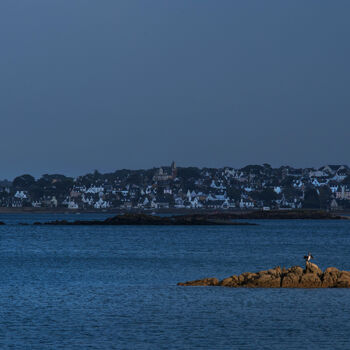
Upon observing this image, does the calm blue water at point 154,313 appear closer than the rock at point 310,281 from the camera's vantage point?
Yes

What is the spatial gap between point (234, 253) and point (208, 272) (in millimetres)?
23112

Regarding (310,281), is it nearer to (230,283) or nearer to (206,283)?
(230,283)

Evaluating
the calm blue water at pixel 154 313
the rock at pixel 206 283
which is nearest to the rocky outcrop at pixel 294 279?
the rock at pixel 206 283

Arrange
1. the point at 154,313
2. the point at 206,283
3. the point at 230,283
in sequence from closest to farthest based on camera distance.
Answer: the point at 154,313 → the point at 230,283 → the point at 206,283

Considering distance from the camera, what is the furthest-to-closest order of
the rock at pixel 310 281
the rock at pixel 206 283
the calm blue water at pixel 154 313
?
the rock at pixel 206 283
the rock at pixel 310 281
the calm blue water at pixel 154 313

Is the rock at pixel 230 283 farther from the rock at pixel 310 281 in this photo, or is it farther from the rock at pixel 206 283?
the rock at pixel 310 281

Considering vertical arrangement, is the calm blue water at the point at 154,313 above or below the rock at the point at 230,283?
below

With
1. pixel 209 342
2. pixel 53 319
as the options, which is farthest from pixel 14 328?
pixel 209 342

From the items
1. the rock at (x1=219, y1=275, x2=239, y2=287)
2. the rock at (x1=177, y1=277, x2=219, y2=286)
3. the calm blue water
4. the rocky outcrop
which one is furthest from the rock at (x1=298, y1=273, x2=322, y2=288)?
the rock at (x1=177, y1=277, x2=219, y2=286)

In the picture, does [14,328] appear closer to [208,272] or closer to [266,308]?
[266,308]

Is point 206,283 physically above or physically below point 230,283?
below

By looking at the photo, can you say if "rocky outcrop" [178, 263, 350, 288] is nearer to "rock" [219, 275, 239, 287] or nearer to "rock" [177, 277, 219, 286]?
"rock" [219, 275, 239, 287]

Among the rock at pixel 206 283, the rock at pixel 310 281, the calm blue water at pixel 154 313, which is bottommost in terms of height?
the calm blue water at pixel 154 313

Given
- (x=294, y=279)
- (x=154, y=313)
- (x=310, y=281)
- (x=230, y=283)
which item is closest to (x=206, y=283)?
(x=230, y=283)
